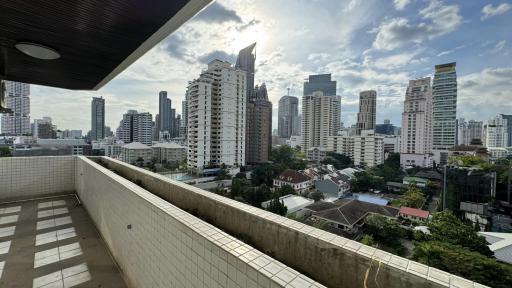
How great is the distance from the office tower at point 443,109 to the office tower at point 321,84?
4577 cm

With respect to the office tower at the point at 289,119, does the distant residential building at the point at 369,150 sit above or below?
below

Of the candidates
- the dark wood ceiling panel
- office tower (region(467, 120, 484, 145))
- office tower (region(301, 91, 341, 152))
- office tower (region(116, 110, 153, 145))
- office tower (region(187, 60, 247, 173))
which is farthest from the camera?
office tower (region(467, 120, 484, 145))

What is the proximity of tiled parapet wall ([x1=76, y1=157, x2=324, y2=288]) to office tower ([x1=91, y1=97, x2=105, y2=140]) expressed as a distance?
210 ft

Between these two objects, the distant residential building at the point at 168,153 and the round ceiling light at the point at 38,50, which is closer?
the round ceiling light at the point at 38,50

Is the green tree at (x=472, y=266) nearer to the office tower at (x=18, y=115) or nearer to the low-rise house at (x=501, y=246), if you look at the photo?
the low-rise house at (x=501, y=246)

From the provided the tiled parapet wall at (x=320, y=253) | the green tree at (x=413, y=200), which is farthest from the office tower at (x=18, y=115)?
the green tree at (x=413, y=200)

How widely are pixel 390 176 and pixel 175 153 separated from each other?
33.4 m

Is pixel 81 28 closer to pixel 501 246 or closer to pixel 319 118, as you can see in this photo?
pixel 501 246

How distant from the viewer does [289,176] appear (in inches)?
956

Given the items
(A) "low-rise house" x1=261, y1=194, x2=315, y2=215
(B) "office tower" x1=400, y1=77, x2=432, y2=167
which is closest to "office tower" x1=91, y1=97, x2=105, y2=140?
(A) "low-rise house" x1=261, y1=194, x2=315, y2=215

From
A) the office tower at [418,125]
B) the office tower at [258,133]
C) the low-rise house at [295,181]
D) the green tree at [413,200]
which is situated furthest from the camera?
the office tower at [418,125]

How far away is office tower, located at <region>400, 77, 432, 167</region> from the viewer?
35906 millimetres

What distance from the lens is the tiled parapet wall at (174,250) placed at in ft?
3.34

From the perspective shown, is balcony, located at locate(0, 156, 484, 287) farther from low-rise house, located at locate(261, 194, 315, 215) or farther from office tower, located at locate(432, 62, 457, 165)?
office tower, located at locate(432, 62, 457, 165)
